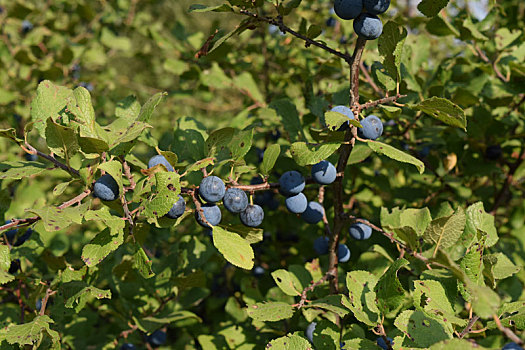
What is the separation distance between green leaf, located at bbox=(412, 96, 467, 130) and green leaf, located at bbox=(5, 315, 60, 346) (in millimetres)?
1057

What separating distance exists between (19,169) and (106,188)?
0.24 metres

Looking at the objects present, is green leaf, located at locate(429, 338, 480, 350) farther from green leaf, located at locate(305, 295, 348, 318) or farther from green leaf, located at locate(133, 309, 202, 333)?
green leaf, located at locate(133, 309, 202, 333)

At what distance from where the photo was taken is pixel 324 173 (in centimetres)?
111

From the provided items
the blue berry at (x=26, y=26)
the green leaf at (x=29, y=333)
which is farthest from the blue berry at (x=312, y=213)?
the blue berry at (x=26, y=26)

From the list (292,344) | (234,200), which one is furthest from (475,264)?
(234,200)

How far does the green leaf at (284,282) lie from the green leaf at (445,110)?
0.63 meters

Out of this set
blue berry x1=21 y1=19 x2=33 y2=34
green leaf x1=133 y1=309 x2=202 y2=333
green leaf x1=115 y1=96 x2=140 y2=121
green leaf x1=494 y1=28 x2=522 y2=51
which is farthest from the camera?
blue berry x1=21 y1=19 x2=33 y2=34

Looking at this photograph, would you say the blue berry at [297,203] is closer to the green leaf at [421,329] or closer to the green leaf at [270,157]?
the green leaf at [270,157]

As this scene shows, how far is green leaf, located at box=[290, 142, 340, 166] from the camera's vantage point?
39.6 inches

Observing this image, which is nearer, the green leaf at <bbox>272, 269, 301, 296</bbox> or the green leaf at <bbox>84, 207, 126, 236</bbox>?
the green leaf at <bbox>84, 207, 126, 236</bbox>

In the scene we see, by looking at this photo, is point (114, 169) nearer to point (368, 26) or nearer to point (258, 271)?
point (368, 26)

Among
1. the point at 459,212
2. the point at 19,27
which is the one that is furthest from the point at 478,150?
the point at 19,27

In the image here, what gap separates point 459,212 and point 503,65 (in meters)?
1.02

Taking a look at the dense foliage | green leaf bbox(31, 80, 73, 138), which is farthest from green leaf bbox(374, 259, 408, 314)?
green leaf bbox(31, 80, 73, 138)
